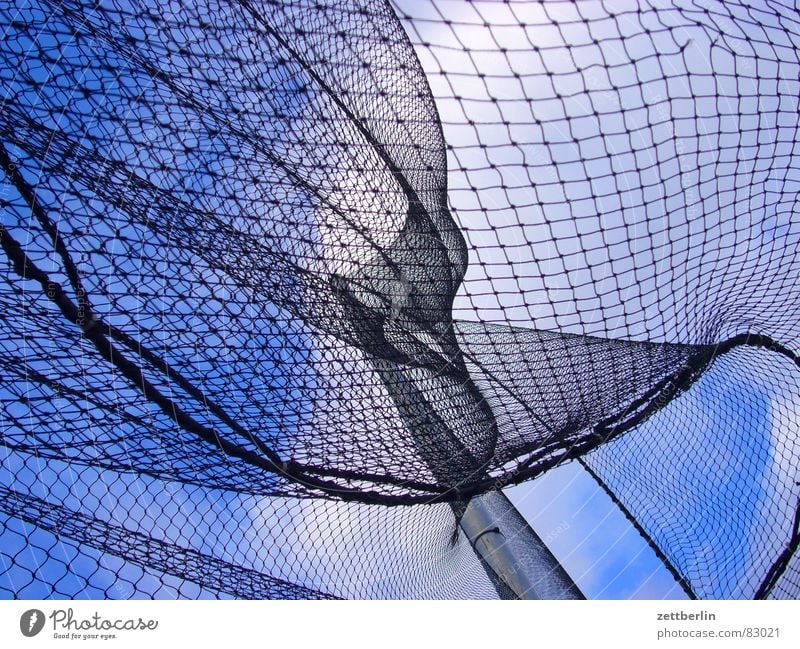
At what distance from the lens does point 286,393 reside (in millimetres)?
1669

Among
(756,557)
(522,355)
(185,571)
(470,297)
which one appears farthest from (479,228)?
(756,557)

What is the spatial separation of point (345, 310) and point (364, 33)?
Answer: 881 mm

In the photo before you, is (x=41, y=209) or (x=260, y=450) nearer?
(x=41, y=209)
